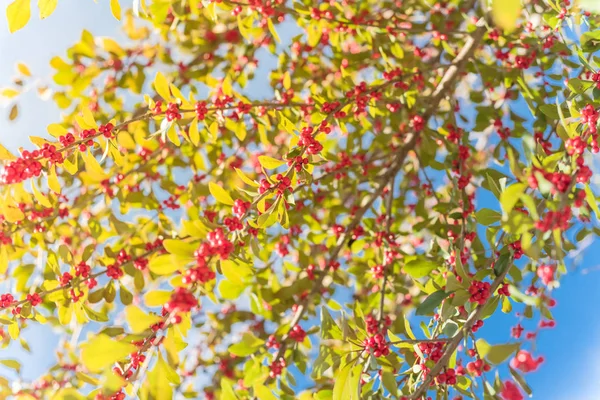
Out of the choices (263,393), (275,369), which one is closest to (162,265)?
(263,393)

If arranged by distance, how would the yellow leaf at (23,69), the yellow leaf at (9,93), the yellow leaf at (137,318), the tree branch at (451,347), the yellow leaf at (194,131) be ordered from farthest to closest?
1. the yellow leaf at (23,69)
2. the yellow leaf at (9,93)
3. the yellow leaf at (194,131)
4. the tree branch at (451,347)
5. the yellow leaf at (137,318)

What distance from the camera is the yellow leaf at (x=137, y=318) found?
2.95ft

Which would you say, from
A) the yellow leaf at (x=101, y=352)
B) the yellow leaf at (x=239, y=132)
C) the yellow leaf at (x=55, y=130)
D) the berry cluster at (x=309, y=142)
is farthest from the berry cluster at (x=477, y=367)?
the yellow leaf at (x=55, y=130)

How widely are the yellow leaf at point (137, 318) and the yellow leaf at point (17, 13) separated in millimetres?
886

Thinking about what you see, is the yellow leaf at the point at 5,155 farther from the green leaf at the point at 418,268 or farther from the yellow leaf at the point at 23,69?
the yellow leaf at the point at 23,69

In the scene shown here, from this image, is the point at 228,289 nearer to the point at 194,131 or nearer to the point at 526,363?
the point at 194,131

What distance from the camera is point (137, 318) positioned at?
2.98 ft

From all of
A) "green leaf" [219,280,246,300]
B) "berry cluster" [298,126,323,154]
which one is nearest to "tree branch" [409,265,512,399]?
"berry cluster" [298,126,323,154]

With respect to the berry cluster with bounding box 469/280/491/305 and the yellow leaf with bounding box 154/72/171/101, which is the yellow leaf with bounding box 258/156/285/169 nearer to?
the yellow leaf with bounding box 154/72/171/101

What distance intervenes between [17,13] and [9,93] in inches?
51.3

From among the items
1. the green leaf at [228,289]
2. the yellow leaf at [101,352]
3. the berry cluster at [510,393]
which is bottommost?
the berry cluster at [510,393]

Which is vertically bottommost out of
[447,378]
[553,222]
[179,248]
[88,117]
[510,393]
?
[510,393]

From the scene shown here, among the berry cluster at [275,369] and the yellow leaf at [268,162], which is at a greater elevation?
the yellow leaf at [268,162]

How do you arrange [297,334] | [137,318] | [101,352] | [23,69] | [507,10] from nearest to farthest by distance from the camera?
[507,10]
[101,352]
[137,318]
[297,334]
[23,69]
